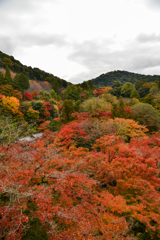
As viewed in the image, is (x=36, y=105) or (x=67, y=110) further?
(x=36, y=105)

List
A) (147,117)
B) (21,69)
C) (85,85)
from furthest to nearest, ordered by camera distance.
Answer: (21,69) → (85,85) → (147,117)

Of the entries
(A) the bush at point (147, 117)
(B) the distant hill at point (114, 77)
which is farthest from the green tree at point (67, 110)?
(B) the distant hill at point (114, 77)

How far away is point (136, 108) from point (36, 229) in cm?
2281

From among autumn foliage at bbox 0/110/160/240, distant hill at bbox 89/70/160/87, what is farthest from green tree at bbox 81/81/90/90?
distant hill at bbox 89/70/160/87

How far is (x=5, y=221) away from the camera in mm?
4855

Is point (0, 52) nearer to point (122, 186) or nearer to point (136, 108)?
point (136, 108)

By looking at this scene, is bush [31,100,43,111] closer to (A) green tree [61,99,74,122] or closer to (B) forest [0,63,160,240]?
(A) green tree [61,99,74,122]

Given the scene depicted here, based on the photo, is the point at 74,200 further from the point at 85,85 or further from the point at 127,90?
the point at 85,85

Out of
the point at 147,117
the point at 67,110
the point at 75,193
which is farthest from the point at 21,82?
the point at 75,193

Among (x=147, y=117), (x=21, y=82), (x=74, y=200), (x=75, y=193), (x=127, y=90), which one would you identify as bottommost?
(x=74, y=200)

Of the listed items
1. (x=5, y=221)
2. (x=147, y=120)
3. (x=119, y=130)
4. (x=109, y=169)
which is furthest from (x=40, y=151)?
(x=147, y=120)

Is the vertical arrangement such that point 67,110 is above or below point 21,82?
below

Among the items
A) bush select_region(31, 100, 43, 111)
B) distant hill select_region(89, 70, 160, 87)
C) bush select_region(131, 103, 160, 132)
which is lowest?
bush select_region(131, 103, 160, 132)

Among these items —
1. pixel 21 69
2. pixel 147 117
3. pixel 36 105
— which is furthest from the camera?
pixel 21 69
